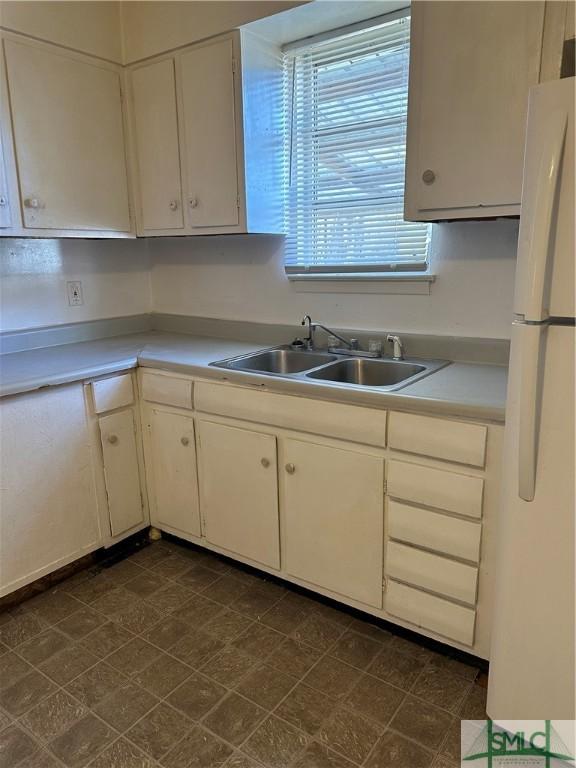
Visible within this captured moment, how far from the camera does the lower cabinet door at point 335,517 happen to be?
5.74ft

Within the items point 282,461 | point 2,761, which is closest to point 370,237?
point 282,461

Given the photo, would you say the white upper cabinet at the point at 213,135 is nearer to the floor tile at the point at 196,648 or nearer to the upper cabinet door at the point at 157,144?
the upper cabinet door at the point at 157,144

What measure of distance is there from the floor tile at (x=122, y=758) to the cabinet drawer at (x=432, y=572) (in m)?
0.89

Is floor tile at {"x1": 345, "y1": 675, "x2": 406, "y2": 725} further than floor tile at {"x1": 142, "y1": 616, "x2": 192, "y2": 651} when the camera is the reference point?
No

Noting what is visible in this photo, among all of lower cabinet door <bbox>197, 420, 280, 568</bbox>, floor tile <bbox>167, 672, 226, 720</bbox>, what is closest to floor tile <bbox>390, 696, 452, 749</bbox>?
floor tile <bbox>167, 672, 226, 720</bbox>

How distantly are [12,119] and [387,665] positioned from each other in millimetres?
2416

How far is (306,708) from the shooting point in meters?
1.58

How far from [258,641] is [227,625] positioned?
0.15 m

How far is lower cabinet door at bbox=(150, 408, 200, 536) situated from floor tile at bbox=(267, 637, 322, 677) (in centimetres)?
66

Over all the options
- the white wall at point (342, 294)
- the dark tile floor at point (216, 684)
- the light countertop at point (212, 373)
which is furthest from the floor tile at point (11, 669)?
the white wall at point (342, 294)

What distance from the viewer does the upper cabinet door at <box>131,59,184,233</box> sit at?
7.55 ft

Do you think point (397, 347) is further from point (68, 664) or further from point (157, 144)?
point (68, 664)

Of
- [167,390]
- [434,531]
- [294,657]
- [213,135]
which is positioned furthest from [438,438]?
[213,135]

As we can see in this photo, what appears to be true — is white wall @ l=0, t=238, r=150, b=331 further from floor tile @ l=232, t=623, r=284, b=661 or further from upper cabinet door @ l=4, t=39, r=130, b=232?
floor tile @ l=232, t=623, r=284, b=661
